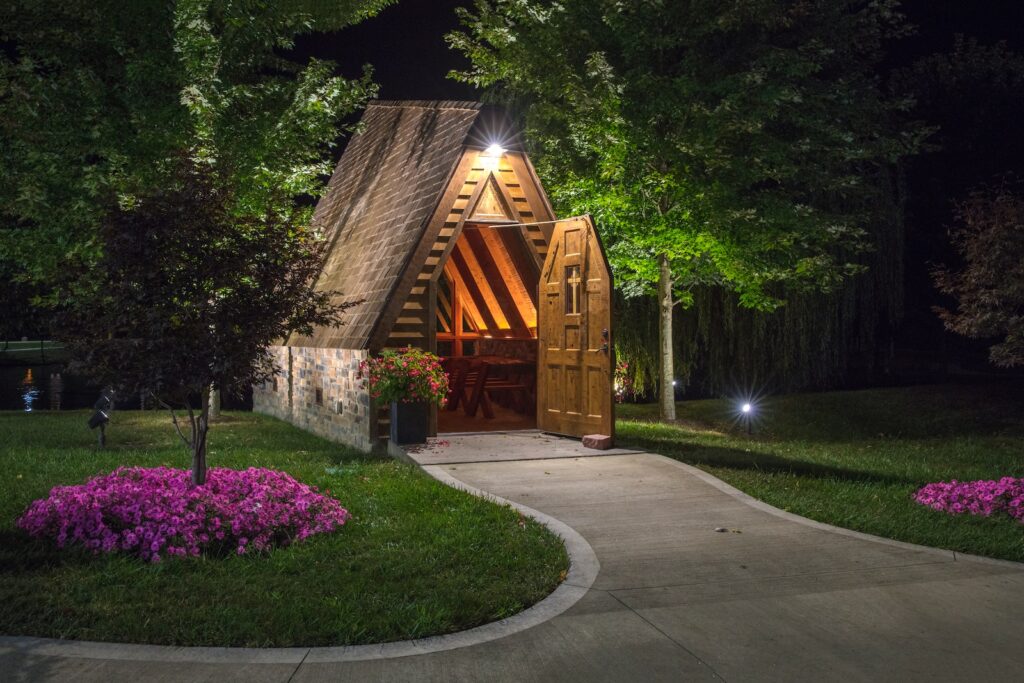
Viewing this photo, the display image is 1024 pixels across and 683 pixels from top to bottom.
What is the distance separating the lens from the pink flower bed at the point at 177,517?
6336 mm

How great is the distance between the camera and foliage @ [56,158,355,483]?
6852 millimetres

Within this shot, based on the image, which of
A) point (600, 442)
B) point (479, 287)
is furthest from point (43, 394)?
point (600, 442)

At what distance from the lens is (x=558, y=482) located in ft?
30.1

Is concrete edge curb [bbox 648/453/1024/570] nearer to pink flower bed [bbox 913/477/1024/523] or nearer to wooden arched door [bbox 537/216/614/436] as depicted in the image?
pink flower bed [bbox 913/477/1024/523]

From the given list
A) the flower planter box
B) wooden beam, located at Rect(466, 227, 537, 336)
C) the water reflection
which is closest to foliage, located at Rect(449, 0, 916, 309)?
wooden beam, located at Rect(466, 227, 537, 336)

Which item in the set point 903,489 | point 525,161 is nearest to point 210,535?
point 903,489

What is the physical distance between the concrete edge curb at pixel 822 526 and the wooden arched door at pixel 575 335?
1.71 meters

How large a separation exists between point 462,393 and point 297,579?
418 inches

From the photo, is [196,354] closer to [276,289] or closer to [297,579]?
[276,289]

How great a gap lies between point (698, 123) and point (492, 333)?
18.2 ft

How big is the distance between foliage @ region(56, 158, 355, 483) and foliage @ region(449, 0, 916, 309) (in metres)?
8.80

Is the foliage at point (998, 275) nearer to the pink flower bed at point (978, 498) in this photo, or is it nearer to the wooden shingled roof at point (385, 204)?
the pink flower bed at point (978, 498)

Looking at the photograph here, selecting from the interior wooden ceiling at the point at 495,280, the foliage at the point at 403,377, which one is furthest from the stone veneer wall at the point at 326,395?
the interior wooden ceiling at the point at 495,280

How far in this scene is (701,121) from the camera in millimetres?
15023
